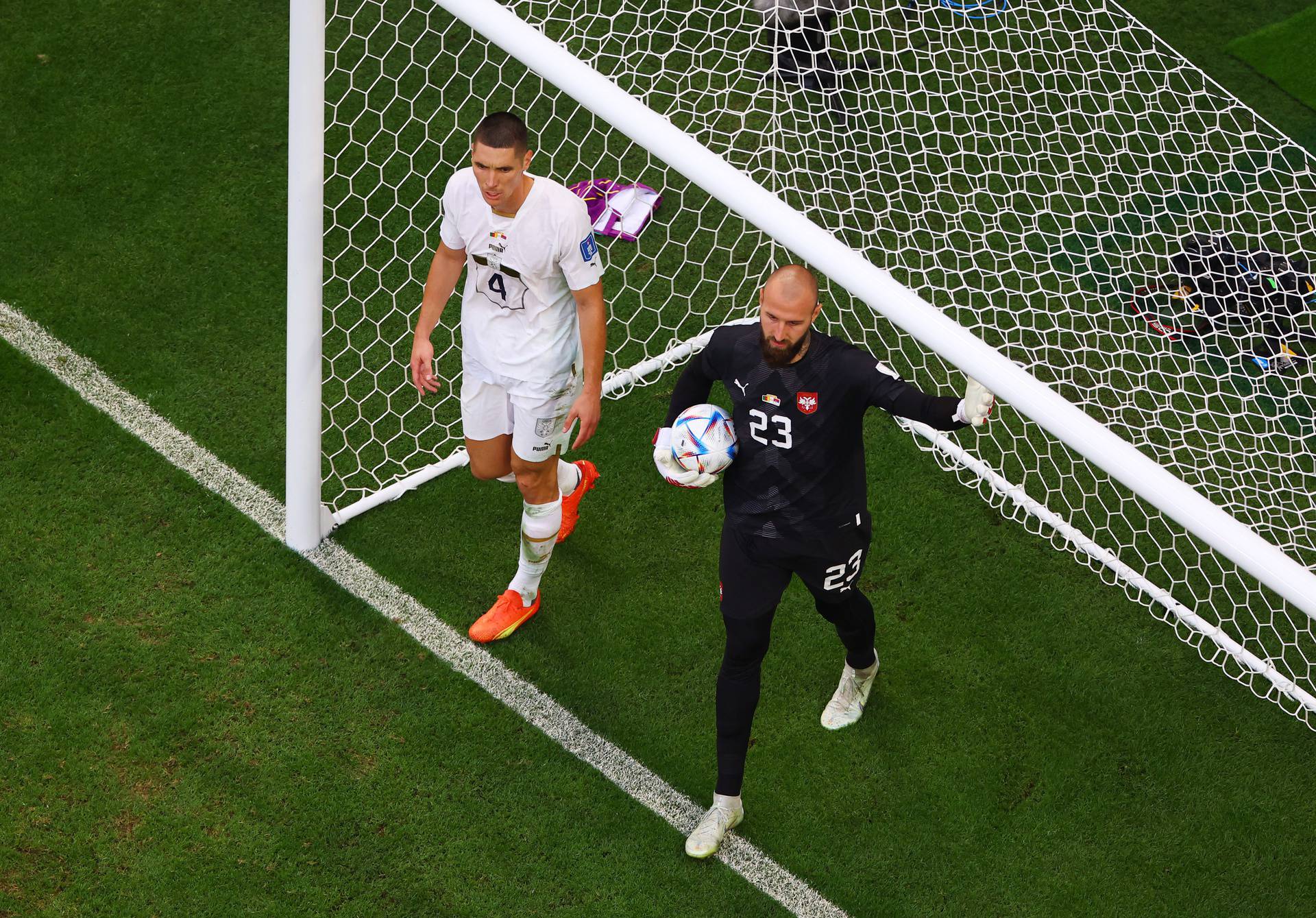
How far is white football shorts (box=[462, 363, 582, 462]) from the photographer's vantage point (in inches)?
173

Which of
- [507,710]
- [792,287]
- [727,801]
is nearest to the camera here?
[792,287]

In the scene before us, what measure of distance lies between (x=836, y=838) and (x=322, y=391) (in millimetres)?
2893

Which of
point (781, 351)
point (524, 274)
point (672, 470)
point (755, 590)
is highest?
point (781, 351)

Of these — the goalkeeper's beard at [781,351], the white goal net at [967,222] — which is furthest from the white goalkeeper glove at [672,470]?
the white goal net at [967,222]

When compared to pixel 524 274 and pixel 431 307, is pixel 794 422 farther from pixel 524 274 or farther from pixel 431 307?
pixel 431 307

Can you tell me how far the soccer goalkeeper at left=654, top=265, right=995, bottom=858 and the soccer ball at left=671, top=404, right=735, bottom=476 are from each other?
0.03 meters

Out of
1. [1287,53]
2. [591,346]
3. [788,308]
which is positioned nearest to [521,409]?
[591,346]

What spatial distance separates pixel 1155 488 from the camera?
3104 mm

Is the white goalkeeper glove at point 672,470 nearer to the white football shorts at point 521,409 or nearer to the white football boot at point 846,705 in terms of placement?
the white football shorts at point 521,409

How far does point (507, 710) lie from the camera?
4.71m

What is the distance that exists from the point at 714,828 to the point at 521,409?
1.56 metres

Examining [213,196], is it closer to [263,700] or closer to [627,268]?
[627,268]

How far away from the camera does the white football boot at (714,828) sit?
4.33 m

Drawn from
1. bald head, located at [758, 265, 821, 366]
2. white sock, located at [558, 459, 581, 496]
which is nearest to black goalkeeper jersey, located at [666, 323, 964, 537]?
bald head, located at [758, 265, 821, 366]
